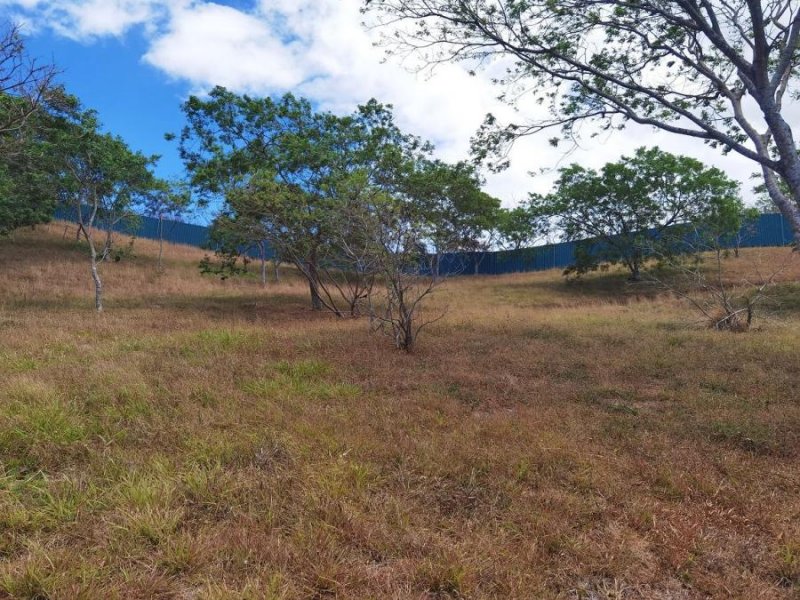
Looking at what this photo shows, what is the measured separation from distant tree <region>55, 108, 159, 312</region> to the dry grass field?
24.0ft

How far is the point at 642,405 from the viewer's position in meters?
5.56

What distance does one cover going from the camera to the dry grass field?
8.14 feet

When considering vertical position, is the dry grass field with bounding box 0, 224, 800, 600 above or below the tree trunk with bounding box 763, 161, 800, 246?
below

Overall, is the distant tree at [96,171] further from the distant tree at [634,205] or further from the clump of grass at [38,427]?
the distant tree at [634,205]

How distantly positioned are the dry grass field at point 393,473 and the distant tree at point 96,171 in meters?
7.32

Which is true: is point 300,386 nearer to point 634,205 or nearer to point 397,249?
point 397,249

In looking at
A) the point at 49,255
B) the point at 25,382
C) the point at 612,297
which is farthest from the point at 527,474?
the point at 49,255

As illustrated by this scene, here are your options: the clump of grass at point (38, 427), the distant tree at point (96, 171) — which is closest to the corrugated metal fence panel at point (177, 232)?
the distant tree at point (96, 171)

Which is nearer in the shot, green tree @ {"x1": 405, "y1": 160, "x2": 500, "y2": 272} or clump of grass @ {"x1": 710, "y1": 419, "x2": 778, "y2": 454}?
clump of grass @ {"x1": 710, "y1": 419, "x2": 778, "y2": 454}

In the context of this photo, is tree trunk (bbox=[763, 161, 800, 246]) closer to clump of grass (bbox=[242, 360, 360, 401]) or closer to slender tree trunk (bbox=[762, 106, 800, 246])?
slender tree trunk (bbox=[762, 106, 800, 246])

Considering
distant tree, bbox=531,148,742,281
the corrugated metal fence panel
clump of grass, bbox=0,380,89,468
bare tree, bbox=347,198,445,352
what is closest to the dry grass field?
clump of grass, bbox=0,380,89,468

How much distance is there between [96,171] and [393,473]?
1479cm

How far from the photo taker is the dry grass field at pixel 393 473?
2482 mm

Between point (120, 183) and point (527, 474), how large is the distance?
1574 cm
